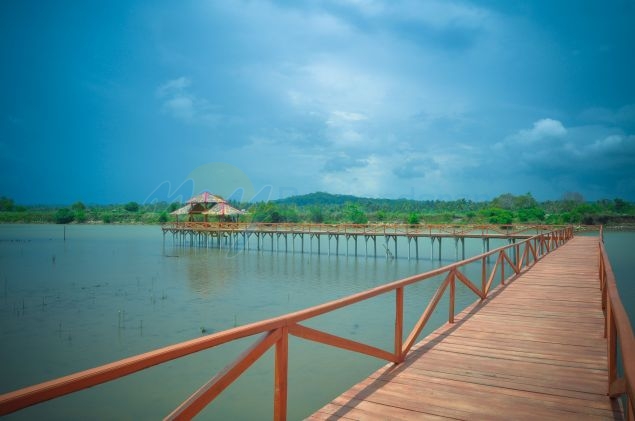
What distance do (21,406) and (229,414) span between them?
7.41 metres

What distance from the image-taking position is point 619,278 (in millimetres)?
24031

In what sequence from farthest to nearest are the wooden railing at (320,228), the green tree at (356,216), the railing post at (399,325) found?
1. the green tree at (356,216)
2. the wooden railing at (320,228)
3. the railing post at (399,325)

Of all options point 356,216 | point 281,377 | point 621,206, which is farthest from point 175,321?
point 621,206

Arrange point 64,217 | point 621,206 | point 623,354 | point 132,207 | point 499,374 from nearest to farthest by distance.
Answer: point 623,354 → point 499,374 → point 621,206 → point 64,217 → point 132,207

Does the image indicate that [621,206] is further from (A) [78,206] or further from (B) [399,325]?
(A) [78,206]

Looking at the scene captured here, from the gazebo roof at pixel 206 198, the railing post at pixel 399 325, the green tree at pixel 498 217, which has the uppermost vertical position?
the gazebo roof at pixel 206 198

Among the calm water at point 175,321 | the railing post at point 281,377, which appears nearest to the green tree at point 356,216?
the calm water at point 175,321

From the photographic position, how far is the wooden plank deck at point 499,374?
3.83 metres

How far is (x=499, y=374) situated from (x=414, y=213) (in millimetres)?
76386

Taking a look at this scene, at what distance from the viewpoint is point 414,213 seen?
79.7 metres

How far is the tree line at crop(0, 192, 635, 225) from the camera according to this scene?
67812 millimetres

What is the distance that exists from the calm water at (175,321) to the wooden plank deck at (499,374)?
12.8ft

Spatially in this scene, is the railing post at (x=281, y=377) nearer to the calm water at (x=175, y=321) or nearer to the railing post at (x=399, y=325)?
the railing post at (x=399, y=325)

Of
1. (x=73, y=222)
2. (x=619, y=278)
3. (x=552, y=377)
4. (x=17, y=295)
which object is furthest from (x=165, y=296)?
(x=73, y=222)
